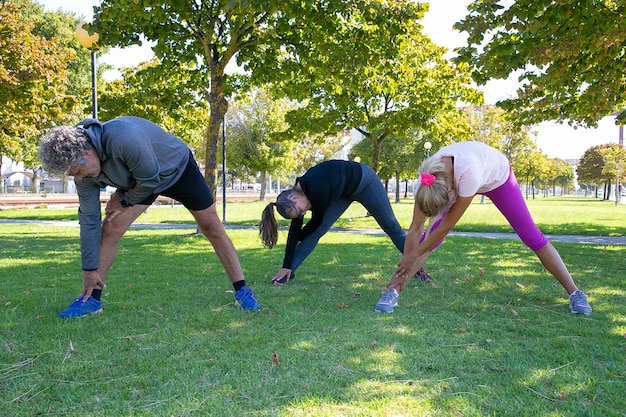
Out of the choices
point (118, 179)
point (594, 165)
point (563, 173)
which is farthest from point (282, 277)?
point (563, 173)

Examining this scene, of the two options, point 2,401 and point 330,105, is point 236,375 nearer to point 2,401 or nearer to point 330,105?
point 2,401

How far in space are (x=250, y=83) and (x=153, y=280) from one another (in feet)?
25.1

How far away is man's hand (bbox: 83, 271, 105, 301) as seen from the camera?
3.73 m

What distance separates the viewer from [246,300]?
13.5ft

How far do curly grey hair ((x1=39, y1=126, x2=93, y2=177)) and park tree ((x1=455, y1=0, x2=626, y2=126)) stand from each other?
21.2ft

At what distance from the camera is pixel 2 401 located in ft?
7.73

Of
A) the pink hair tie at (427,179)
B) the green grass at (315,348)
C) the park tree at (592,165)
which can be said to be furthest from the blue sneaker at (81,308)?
the park tree at (592,165)

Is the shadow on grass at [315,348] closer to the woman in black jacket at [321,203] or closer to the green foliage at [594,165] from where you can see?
the woman in black jacket at [321,203]

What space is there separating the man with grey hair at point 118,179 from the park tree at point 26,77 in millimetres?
9740

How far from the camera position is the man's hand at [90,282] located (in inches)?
147

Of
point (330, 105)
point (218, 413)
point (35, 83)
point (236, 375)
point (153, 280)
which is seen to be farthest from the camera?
point (330, 105)

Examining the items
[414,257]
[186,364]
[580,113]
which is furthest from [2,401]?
[580,113]

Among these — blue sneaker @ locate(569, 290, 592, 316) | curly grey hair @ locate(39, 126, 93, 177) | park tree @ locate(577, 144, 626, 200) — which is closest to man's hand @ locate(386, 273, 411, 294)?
blue sneaker @ locate(569, 290, 592, 316)

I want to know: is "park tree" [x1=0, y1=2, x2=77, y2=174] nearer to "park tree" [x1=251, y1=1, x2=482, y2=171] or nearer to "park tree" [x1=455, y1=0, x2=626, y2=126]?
"park tree" [x1=251, y1=1, x2=482, y2=171]
